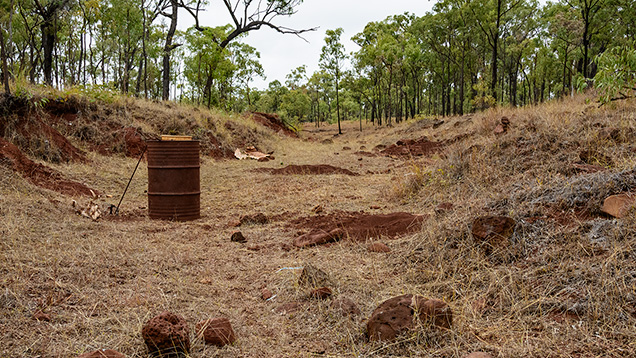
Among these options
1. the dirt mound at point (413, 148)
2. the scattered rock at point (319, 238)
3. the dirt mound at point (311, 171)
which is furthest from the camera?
the dirt mound at point (413, 148)

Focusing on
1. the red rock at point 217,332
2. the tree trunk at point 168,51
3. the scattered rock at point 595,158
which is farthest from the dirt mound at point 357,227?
the tree trunk at point 168,51

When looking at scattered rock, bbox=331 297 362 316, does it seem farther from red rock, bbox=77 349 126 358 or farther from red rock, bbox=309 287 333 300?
red rock, bbox=77 349 126 358

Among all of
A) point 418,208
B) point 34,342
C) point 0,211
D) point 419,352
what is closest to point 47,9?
point 0,211

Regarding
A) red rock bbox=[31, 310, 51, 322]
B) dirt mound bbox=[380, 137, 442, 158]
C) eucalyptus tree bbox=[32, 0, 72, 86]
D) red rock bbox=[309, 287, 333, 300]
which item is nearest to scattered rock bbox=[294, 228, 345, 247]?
red rock bbox=[309, 287, 333, 300]

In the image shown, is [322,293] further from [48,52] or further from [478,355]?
[48,52]

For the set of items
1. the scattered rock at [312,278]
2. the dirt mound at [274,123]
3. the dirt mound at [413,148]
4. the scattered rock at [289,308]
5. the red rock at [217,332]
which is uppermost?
the dirt mound at [274,123]

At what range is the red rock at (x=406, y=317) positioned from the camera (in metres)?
2.35

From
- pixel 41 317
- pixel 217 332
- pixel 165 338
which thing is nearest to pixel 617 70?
pixel 217 332

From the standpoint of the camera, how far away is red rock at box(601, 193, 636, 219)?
326 cm

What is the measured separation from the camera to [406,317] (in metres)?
2.40

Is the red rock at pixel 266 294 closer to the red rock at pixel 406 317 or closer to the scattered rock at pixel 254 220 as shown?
the red rock at pixel 406 317

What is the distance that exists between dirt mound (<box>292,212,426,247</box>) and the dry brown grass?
0.79 ft

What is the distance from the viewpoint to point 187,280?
11.0ft

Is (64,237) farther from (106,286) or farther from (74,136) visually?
(74,136)
